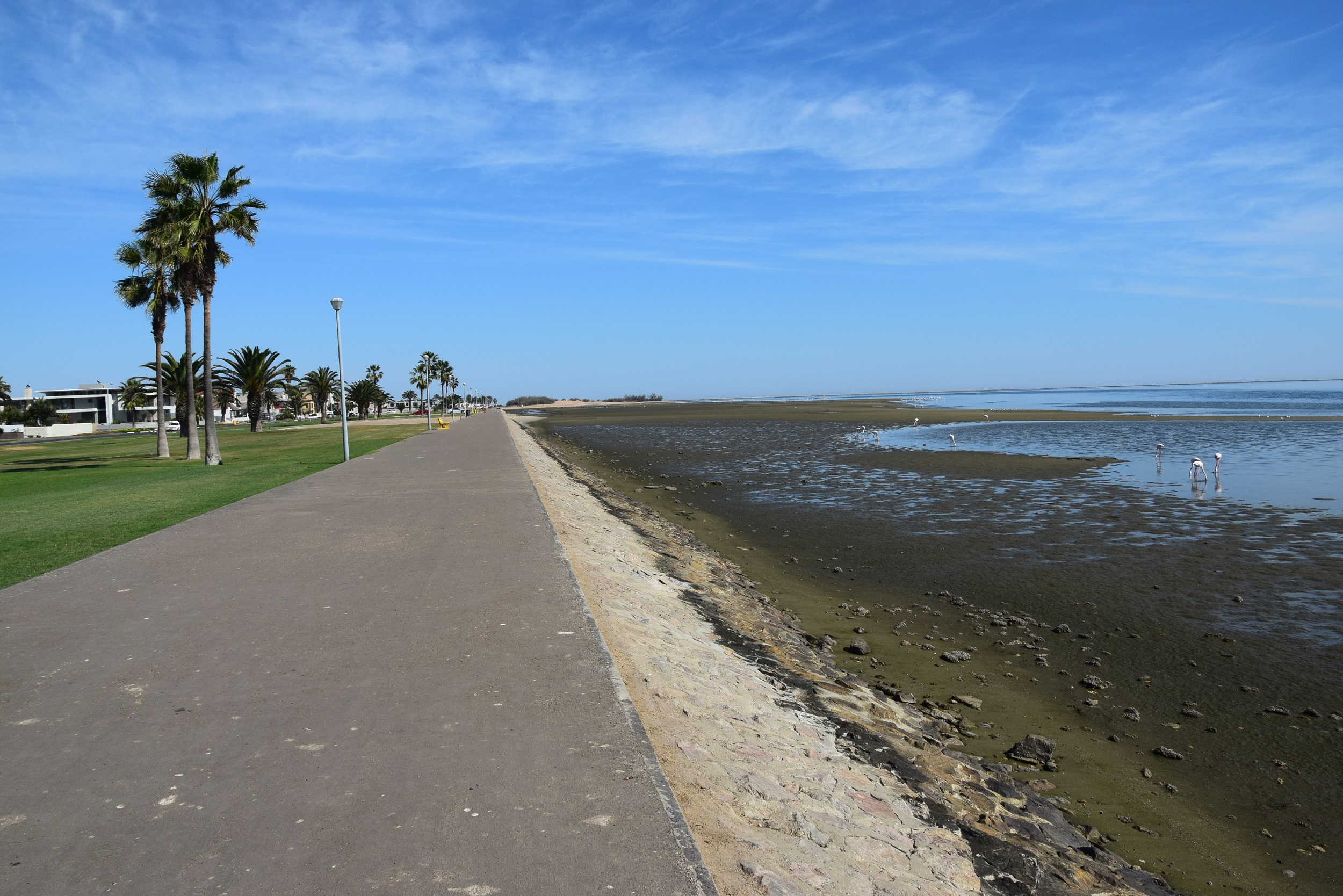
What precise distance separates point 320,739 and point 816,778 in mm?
2807

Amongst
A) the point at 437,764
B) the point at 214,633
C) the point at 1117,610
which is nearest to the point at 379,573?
the point at 214,633

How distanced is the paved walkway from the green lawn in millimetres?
2977

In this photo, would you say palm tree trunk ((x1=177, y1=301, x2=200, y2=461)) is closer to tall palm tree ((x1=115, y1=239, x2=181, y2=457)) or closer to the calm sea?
tall palm tree ((x1=115, y1=239, x2=181, y2=457))

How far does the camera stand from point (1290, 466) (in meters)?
24.7

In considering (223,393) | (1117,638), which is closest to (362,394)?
(223,393)

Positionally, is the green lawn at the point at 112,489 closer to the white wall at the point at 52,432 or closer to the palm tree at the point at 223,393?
the palm tree at the point at 223,393

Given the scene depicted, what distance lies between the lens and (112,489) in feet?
63.1

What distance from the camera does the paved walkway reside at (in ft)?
11.1

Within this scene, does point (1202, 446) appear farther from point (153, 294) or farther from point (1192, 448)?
point (153, 294)

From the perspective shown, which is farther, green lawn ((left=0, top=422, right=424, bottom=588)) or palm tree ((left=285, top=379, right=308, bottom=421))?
palm tree ((left=285, top=379, right=308, bottom=421))

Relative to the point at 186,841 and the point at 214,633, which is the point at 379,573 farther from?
the point at 186,841

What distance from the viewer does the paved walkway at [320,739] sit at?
3.39 meters

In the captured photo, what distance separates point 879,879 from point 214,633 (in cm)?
523

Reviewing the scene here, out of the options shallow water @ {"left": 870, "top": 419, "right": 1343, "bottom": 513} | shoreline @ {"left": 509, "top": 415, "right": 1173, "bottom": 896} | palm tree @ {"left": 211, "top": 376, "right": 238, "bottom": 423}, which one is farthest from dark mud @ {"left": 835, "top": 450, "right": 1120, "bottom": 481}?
palm tree @ {"left": 211, "top": 376, "right": 238, "bottom": 423}
